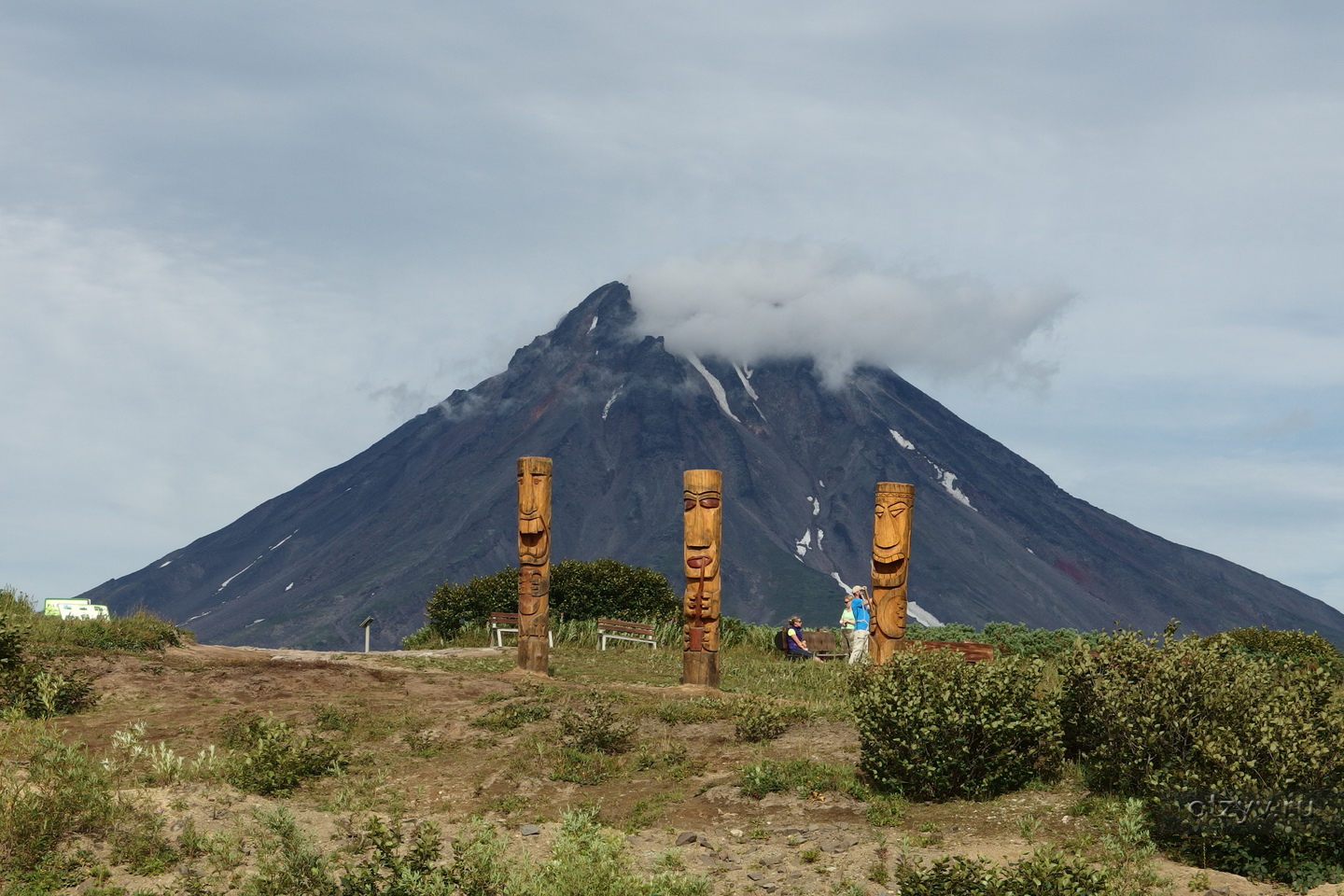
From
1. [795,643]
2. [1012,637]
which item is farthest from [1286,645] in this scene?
[795,643]

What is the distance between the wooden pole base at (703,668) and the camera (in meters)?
19.3

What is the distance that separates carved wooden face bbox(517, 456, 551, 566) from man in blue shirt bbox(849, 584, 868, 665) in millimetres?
6066

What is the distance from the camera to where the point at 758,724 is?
15195mm

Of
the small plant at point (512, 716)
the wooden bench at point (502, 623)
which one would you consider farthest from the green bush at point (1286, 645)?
the wooden bench at point (502, 623)

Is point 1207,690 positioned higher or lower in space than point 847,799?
higher

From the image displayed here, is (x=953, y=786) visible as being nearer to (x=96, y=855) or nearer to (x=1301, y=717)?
(x=1301, y=717)

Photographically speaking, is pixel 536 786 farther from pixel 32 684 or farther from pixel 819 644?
pixel 819 644

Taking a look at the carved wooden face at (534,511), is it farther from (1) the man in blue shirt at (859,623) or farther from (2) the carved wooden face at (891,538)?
(1) the man in blue shirt at (859,623)

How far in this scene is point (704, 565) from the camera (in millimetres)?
19359

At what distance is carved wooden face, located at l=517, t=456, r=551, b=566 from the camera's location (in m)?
21.3

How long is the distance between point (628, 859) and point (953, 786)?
4.25 metres

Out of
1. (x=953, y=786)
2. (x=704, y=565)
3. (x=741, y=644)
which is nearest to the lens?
(x=953, y=786)

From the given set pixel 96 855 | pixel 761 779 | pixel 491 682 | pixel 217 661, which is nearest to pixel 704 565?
pixel 491 682

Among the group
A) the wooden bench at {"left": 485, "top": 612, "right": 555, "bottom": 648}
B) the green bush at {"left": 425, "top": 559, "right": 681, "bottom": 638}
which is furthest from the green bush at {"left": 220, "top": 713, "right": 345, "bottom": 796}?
the green bush at {"left": 425, "top": 559, "right": 681, "bottom": 638}
